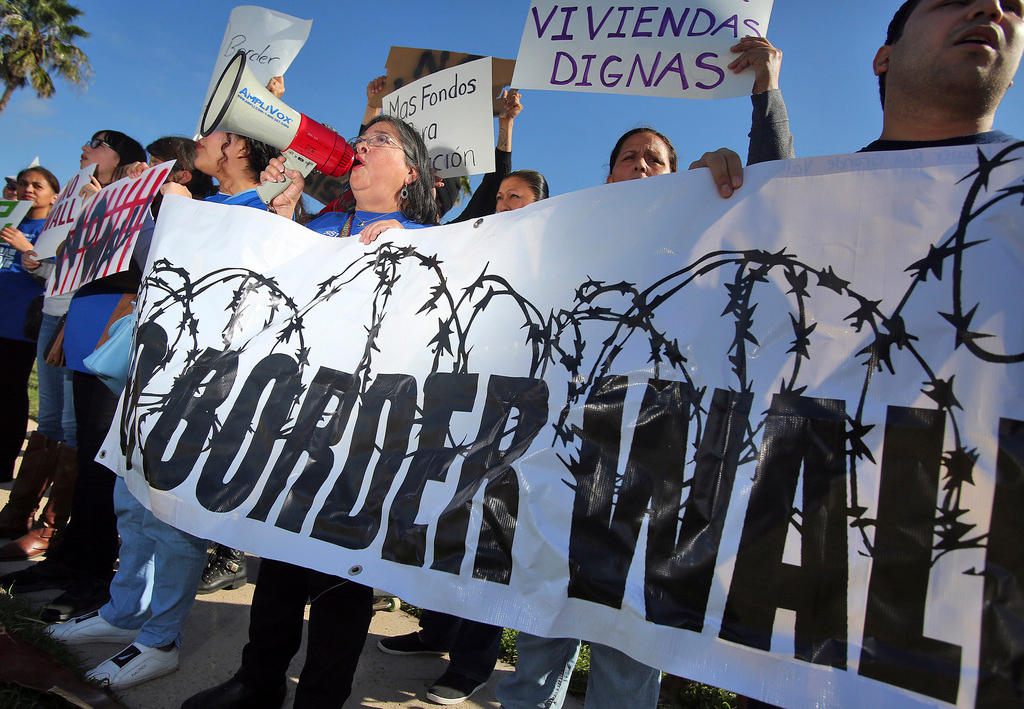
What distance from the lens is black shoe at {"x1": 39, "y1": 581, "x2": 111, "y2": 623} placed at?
2.26 meters

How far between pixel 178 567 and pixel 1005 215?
2.32 metres

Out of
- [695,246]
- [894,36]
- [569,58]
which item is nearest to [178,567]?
[695,246]

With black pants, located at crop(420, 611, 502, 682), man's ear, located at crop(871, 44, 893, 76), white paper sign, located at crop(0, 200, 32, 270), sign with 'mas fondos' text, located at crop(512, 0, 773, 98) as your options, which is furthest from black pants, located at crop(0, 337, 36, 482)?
man's ear, located at crop(871, 44, 893, 76)

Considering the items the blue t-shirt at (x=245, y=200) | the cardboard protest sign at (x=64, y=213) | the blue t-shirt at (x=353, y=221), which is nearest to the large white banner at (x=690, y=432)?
the blue t-shirt at (x=353, y=221)

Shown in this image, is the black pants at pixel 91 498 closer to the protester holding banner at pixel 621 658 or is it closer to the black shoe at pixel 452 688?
the black shoe at pixel 452 688

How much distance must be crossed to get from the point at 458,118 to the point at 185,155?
4.29ft

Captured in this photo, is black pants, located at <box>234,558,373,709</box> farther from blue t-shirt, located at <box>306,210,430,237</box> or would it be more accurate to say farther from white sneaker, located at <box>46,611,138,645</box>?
blue t-shirt, located at <box>306,210,430,237</box>

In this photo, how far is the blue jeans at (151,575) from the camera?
6.57 ft

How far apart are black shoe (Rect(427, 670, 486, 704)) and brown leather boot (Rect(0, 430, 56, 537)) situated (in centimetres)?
227

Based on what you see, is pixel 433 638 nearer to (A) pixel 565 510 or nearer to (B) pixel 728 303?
(A) pixel 565 510

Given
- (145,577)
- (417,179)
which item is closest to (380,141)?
(417,179)

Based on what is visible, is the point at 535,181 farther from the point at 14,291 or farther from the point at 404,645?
the point at 14,291

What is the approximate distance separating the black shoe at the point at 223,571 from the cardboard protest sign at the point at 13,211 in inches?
92.6

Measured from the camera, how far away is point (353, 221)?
7.61ft
